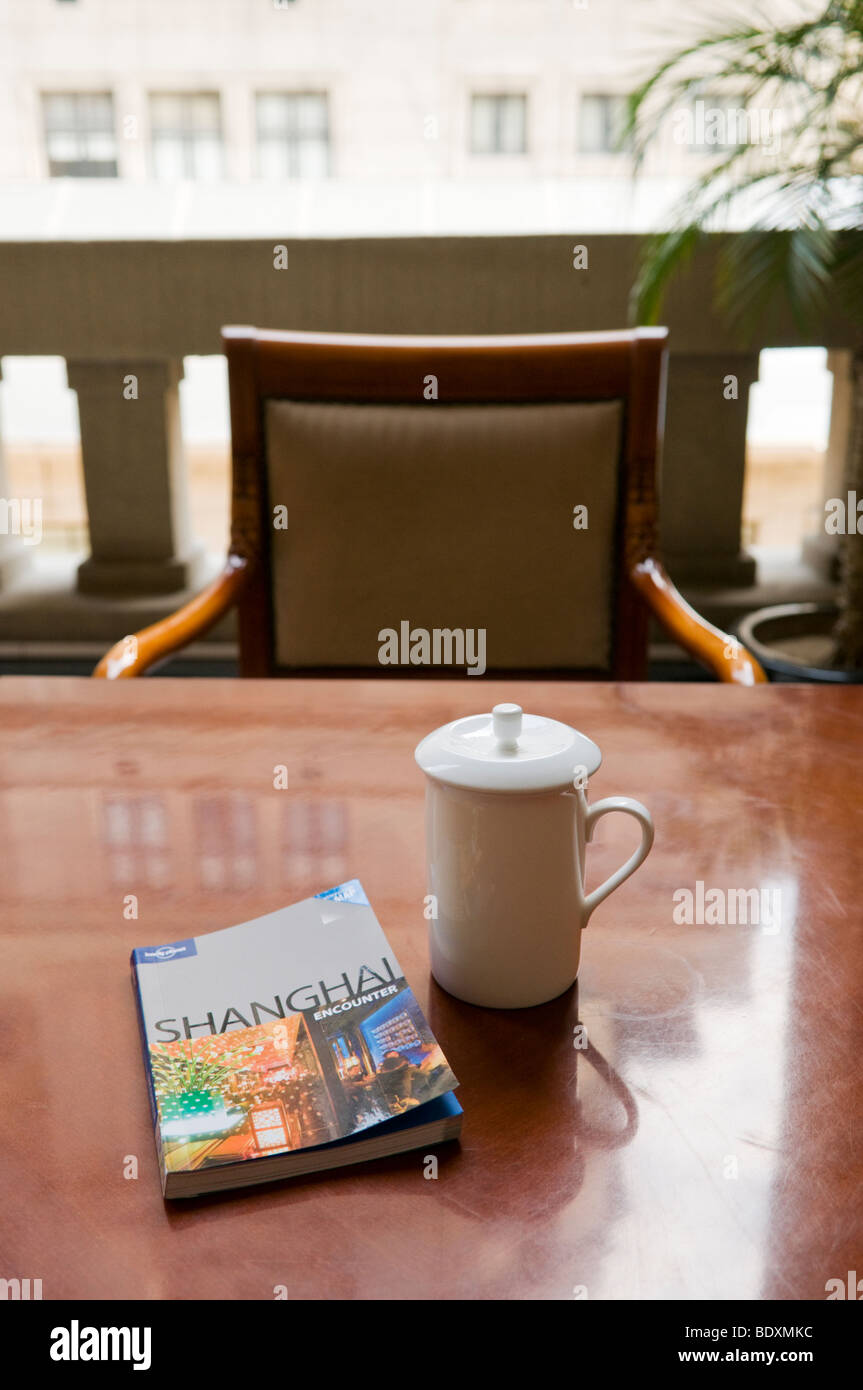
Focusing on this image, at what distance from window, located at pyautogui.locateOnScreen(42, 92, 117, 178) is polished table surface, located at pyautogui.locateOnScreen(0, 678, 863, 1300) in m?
2.93

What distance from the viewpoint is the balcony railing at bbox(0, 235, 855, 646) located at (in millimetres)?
1930

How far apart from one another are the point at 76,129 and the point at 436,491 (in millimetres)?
3005

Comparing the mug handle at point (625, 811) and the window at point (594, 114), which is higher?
the window at point (594, 114)

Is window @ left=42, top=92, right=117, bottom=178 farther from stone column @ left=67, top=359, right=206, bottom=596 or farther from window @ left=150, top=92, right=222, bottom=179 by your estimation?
stone column @ left=67, top=359, right=206, bottom=596

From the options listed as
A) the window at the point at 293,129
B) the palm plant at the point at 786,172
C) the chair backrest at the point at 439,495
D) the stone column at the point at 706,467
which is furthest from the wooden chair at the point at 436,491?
the window at the point at 293,129

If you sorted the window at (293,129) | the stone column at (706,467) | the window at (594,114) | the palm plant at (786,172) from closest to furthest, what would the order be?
the palm plant at (786,172), the stone column at (706,467), the window at (594,114), the window at (293,129)

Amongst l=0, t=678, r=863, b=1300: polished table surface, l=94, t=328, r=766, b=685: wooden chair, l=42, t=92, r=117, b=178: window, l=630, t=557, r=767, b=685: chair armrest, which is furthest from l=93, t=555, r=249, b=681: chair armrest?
l=42, t=92, r=117, b=178: window

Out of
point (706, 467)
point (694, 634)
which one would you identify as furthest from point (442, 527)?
point (706, 467)

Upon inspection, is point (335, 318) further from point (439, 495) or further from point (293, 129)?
point (293, 129)

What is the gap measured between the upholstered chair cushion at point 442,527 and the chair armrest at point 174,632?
0.06 metres

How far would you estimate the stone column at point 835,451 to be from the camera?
85.9 inches

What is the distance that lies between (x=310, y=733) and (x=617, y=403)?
56 cm

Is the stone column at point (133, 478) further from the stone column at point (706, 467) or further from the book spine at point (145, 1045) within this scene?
the book spine at point (145, 1045)

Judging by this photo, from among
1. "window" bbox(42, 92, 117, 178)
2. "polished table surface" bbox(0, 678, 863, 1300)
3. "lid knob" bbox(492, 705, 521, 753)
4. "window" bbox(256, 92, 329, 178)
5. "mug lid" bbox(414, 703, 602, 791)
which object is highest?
"window" bbox(256, 92, 329, 178)
